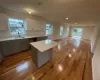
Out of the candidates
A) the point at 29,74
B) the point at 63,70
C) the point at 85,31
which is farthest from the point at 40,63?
the point at 85,31

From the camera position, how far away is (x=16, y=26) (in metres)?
3.82

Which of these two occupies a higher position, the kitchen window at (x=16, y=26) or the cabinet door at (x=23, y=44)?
the kitchen window at (x=16, y=26)

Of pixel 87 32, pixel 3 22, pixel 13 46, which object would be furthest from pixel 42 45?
pixel 87 32

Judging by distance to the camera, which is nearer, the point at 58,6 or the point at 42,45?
the point at 42,45

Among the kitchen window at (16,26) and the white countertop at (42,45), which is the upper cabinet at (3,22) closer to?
the kitchen window at (16,26)

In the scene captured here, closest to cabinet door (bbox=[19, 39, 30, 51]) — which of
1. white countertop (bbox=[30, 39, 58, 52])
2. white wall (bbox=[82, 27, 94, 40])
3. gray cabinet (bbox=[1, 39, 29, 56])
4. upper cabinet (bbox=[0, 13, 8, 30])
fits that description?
gray cabinet (bbox=[1, 39, 29, 56])

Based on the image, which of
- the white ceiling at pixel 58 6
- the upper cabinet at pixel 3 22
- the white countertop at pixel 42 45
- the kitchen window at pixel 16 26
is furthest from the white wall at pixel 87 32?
the upper cabinet at pixel 3 22

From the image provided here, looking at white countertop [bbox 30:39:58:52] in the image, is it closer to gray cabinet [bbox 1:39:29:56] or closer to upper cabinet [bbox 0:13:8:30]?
gray cabinet [bbox 1:39:29:56]

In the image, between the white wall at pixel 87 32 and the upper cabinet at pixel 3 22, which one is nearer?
the upper cabinet at pixel 3 22

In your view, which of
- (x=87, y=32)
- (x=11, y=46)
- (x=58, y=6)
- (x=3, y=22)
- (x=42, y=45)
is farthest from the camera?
(x=87, y=32)

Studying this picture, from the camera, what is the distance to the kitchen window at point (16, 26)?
141 inches

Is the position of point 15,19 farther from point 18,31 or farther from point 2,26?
point 2,26

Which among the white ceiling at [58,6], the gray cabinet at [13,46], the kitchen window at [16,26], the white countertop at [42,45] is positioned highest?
the white ceiling at [58,6]

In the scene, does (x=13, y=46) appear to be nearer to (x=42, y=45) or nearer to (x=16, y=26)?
(x=16, y=26)
